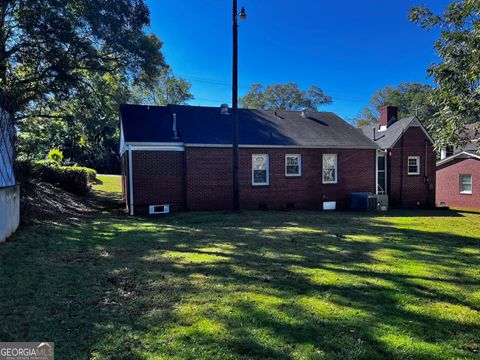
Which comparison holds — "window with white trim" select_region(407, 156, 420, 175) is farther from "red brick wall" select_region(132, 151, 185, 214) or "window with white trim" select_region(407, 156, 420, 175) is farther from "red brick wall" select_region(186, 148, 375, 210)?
"red brick wall" select_region(132, 151, 185, 214)

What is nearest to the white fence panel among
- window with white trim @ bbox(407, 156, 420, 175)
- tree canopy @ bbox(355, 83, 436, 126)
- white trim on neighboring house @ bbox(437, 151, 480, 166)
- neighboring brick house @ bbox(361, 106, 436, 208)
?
neighboring brick house @ bbox(361, 106, 436, 208)

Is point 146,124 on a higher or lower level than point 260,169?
higher

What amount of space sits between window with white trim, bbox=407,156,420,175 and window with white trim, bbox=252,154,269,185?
29.7 ft

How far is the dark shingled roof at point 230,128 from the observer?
15.4 m

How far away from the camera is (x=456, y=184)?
26.0 metres

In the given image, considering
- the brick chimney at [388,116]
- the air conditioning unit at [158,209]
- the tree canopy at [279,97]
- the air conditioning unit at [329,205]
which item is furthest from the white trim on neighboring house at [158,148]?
the tree canopy at [279,97]

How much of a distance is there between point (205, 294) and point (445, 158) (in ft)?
91.8

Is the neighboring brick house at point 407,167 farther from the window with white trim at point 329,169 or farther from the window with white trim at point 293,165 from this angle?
the window with white trim at point 293,165

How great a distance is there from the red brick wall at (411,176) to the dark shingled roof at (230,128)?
98.8 inches

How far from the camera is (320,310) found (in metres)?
4.18

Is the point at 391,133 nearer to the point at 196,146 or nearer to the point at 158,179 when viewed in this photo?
the point at 196,146

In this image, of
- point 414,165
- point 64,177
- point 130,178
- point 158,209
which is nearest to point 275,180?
point 158,209

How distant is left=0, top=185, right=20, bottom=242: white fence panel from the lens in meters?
7.54

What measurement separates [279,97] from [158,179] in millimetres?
41290
